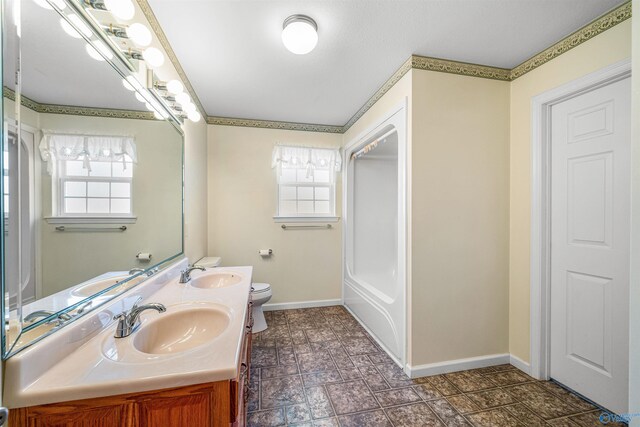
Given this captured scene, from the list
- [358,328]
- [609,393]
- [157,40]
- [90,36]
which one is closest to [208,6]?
[157,40]

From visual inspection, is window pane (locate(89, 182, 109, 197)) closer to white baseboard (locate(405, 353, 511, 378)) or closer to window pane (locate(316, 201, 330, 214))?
white baseboard (locate(405, 353, 511, 378))

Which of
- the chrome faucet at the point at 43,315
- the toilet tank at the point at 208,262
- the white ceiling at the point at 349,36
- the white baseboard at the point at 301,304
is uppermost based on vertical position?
the white ceiling at the point at 349,36

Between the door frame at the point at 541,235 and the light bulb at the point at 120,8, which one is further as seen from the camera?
the door frame at the point at 541,235

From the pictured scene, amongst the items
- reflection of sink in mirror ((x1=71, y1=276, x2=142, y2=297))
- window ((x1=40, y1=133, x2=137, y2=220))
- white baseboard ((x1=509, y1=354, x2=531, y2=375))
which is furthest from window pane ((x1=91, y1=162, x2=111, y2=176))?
white baseboard ((x1=509, y1=354, x2=531, y2=375))

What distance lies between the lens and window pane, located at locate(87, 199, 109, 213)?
3.16ft

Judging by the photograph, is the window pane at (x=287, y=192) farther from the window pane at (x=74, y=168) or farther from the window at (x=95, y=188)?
the window pane at (x=74, y=168)

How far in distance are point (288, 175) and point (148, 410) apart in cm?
273

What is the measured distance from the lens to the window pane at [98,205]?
96 cm

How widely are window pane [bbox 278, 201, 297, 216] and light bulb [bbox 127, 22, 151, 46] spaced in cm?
216

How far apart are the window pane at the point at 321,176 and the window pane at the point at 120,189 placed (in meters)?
2.31

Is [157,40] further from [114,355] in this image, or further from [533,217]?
[533,217]

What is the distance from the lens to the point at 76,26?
2.97 ft

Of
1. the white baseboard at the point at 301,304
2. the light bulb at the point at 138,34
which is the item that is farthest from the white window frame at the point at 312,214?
the light bulb at the point at 138,34

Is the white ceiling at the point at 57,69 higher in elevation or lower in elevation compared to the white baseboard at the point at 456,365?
higher
